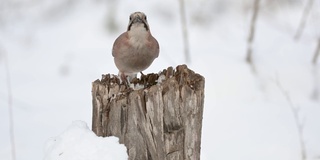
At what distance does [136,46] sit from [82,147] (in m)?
0.89

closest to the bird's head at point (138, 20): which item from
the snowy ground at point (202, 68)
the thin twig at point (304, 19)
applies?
the snowy ground at point (202, 68)

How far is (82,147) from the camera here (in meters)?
3.36

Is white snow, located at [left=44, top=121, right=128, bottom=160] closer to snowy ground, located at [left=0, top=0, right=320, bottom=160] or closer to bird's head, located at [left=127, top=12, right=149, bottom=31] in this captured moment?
bird's head, located at [left=127, top=12, right=149, bottom=31]

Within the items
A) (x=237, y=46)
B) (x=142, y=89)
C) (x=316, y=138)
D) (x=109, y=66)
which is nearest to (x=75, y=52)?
(x=109, y=66)

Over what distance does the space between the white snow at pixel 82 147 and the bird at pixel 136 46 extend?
0.53 metres

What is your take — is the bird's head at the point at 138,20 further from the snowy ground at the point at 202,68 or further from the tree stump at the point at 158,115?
the snowy ground at the point at 202,68

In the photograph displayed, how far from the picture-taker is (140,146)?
3.31 meters

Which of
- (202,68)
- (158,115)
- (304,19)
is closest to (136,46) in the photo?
(158,115)

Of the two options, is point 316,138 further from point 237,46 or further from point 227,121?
point 237,46

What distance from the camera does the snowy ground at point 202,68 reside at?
264 inches

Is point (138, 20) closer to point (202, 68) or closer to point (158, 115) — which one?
point (158, 115)

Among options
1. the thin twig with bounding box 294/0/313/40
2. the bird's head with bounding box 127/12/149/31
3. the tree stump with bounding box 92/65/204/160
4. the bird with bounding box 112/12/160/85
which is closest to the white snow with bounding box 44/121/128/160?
the tree stump with bounding box 92/65/204/160

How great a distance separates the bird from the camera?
3.78 meters

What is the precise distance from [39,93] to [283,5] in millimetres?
5426
